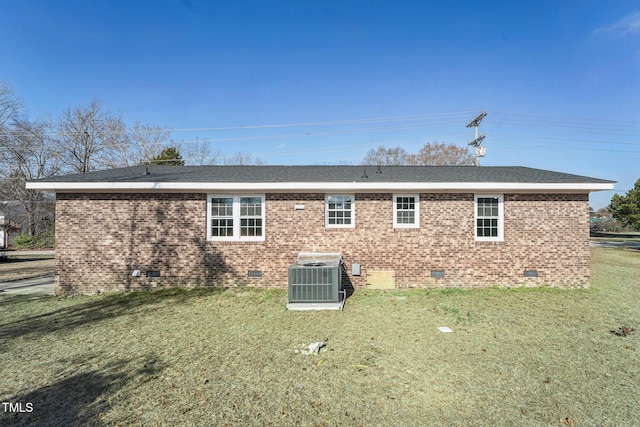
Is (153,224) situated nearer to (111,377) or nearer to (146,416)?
(111,377)

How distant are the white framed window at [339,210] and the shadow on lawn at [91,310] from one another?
405 centimetres

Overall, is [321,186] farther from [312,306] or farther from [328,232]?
[312,306]

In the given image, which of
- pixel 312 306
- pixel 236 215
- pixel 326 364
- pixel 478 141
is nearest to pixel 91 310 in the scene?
pixel 236 215

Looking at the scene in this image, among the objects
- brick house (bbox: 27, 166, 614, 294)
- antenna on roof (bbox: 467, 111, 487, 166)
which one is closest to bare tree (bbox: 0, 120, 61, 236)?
brick house (bbox: 27, 166, 614, 294)

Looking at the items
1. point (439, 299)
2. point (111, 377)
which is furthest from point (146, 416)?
point (439, 299)

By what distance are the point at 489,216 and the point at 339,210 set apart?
16.0 ft

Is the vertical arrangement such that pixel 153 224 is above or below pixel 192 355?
above

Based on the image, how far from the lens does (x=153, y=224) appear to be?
9.24 meters

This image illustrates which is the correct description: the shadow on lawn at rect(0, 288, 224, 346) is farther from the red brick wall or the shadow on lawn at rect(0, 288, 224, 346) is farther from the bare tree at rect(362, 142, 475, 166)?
the bare tree at rect(362, 142, 475, 166)

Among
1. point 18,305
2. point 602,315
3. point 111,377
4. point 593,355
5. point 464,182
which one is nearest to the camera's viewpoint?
point 111,377

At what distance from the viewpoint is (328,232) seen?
934 centimetres

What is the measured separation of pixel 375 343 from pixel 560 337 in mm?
3524

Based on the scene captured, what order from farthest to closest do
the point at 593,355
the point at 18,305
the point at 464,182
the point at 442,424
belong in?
the point at 464,182 → the point at 18,305 → the point at 593,355 → the point at 442,424

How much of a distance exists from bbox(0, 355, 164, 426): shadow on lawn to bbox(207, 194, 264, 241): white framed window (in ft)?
17.0
